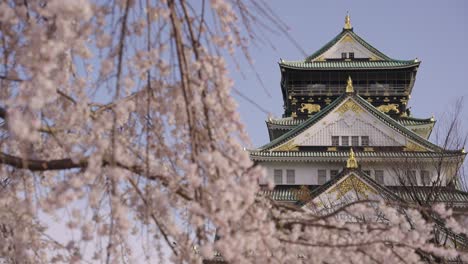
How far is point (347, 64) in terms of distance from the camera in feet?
110

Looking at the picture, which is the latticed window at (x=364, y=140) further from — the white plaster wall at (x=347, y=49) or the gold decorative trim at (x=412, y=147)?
the white plaster wall at (x=347, y=49)

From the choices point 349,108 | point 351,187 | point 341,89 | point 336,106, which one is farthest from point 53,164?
point 341,89

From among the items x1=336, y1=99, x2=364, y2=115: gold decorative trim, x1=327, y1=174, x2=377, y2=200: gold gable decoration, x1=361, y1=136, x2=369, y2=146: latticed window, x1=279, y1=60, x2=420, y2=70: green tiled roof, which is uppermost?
x1=279, y1=60, x2=420, y2=70: green tiled roof

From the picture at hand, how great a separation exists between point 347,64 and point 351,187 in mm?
10584

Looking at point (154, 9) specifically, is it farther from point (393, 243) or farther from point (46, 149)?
point (393, 243)

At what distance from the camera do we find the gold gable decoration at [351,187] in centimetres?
2442

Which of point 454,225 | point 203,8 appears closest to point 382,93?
point 454,225

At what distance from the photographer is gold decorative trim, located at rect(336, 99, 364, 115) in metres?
30.1

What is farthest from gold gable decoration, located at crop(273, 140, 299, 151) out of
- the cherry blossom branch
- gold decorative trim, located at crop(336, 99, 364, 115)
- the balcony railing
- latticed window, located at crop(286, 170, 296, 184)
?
the cherry blossom branch

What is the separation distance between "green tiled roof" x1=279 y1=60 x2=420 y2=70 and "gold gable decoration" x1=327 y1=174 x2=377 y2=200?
9.87m

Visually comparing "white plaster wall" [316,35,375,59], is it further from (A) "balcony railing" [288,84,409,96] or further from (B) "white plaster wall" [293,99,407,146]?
(B) "white plaster wall" [293,99,407,146]

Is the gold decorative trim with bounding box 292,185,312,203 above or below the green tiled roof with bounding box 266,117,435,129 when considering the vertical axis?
below

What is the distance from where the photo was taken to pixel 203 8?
16.1ft

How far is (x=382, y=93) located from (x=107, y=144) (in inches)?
1164
